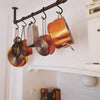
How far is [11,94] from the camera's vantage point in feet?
5.60

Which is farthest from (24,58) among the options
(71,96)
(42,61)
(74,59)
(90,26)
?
(90,26)

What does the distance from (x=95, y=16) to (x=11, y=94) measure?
4.71 feet

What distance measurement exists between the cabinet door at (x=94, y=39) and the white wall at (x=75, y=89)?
0.78 m

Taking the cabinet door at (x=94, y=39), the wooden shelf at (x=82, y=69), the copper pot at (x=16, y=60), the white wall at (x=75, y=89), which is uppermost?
the cabinet door at (x=94, y=39)

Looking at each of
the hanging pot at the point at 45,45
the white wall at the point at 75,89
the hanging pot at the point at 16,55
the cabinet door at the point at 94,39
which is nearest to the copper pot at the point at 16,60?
the hanging pot at the point at 16,55

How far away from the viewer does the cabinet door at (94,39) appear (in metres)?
0.80

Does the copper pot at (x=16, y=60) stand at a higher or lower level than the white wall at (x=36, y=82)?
higher

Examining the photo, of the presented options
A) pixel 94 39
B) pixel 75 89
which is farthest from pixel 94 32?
pixel 75 89

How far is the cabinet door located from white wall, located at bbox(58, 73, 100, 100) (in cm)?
78

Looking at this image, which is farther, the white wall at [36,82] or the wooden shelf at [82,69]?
the white wall at [36,82]

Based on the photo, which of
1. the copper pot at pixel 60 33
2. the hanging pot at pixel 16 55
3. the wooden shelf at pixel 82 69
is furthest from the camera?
the hanging pot at pixel 16 55

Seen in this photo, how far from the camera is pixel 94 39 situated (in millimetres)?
815

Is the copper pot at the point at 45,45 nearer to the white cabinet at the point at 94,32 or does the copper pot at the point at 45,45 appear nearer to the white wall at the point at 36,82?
the white cabinet at the point at 94,32

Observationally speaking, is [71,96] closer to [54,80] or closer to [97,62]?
[54,80]
